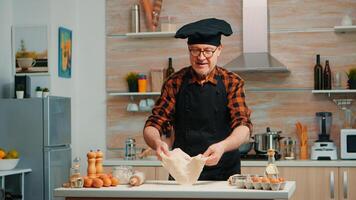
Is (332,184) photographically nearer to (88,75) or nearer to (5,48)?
(88,75)

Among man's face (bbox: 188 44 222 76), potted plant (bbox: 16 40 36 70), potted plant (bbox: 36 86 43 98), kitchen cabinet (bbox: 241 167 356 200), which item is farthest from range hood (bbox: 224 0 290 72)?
man's face (bbox: 188 44 222 76)

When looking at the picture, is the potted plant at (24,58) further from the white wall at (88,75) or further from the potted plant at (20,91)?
the white wall at (88,75)

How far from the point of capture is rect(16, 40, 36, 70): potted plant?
6305 mm

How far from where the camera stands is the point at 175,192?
9.35 ft

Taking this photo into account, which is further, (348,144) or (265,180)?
(348,144)

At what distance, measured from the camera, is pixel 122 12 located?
671 cm

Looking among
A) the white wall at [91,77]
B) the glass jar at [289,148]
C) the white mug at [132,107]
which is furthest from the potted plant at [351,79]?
the white wall at [91,77]

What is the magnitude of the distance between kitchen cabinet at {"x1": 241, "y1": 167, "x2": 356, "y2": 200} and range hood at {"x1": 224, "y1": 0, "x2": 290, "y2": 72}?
3.04 feet

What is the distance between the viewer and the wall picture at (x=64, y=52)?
6.43 meters

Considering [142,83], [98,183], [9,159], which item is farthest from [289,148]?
[98,183]

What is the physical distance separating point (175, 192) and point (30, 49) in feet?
12.6

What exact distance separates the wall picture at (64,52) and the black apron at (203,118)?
121 inches

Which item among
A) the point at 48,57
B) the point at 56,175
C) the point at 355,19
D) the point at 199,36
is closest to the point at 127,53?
the point at 48,57

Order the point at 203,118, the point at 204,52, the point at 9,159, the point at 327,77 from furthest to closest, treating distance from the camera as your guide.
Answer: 1. the point at 327,77
2. the point at 9,159
3. the point at 203,118
4. the point at 204,52
